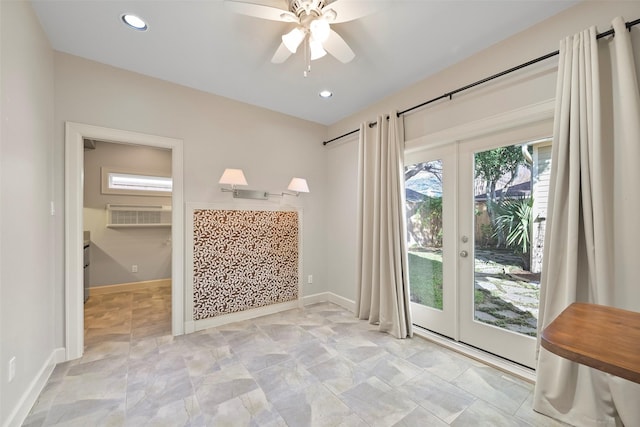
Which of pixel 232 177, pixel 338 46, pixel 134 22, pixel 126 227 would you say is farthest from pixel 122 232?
pixel 338 46

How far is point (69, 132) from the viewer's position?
2.34 metres

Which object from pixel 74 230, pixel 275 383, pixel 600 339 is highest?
pixel 74 230

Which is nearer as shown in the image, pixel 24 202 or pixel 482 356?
pixel 24 202

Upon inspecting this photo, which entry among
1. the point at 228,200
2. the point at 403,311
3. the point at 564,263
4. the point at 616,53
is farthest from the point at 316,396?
the point at 616,53

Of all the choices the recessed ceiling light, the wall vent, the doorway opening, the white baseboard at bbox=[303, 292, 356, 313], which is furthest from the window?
the white baseboard at bbox=[303, 292, 356, 313]

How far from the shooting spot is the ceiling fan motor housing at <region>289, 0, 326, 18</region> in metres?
1.66

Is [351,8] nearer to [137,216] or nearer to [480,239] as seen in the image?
[480,239]

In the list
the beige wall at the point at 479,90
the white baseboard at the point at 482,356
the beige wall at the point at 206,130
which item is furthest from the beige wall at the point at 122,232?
the white baseboard at the point at 482,356

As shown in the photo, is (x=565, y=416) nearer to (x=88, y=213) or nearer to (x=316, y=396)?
(x=316, y=396)

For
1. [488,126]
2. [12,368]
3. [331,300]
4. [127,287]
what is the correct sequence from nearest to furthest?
[12,368] → [488,126] → [331,300] → [127,287]

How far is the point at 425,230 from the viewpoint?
290 cm

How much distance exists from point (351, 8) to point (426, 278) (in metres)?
2.57

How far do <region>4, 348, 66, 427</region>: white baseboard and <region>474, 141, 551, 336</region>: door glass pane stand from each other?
3438 mm

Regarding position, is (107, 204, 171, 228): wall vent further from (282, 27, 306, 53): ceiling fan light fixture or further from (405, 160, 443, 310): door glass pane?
(405, 160, 443, 310): door glass pane
